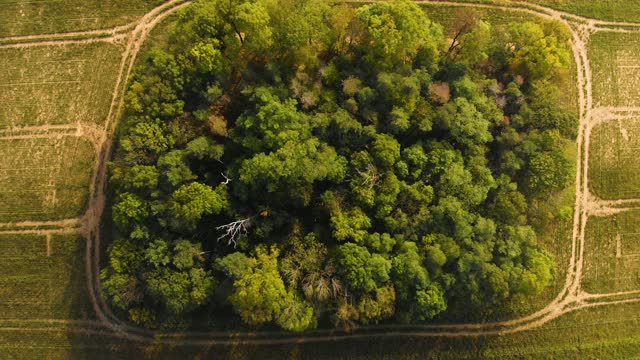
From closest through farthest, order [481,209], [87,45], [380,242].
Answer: [380,242]
[481,209]
[87,45]

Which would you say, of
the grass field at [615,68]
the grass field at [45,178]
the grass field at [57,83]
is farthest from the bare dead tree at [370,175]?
the grass field at [45,178]

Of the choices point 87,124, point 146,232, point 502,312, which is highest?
point 87,124

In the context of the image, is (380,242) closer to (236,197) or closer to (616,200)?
(236,197)

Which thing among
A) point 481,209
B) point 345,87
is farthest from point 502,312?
point 345,87

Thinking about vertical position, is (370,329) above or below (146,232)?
below

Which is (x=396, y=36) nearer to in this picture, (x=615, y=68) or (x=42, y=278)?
(x=615, y=68)

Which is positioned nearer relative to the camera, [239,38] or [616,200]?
[239,38]

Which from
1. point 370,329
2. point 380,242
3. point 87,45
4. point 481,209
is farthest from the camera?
point 87,45

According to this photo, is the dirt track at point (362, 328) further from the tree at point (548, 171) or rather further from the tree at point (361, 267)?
the tree at point (361, 267)
